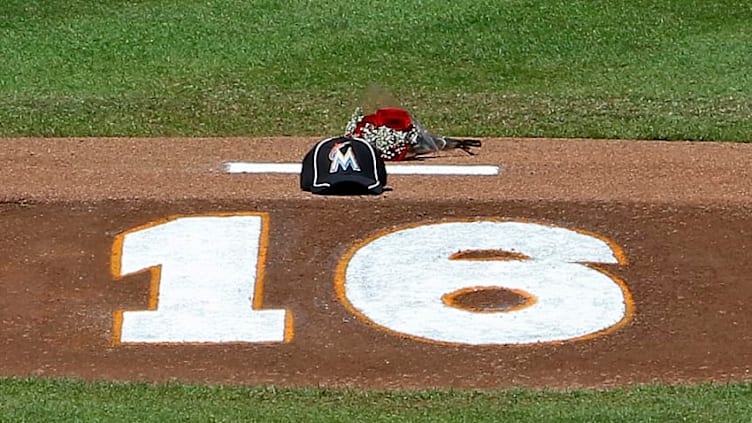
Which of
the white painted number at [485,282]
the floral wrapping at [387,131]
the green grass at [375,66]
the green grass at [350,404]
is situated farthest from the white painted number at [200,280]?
the green grass at [375,66]

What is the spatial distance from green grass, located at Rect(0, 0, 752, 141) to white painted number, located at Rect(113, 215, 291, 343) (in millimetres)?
2936

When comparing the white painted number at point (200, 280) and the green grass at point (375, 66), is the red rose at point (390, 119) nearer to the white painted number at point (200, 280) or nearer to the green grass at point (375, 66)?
the green grass at point (375, 66)

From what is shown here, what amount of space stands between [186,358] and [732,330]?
3.02m

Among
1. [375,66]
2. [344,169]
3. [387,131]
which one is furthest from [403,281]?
[375,66]

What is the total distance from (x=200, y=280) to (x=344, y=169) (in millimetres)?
1400

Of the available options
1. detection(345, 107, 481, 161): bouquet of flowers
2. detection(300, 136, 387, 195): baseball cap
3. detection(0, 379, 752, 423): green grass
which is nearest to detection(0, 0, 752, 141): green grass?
detection(345, 107, 481, 161): bouquet of flowers

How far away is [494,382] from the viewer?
755cm

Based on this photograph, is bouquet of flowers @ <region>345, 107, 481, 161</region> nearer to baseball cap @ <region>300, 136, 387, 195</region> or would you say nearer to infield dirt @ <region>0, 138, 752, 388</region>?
infield dirt @ <region>0, 138, 752, 388</region>

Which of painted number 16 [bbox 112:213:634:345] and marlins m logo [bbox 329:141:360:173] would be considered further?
marlins m logo [bbox 329:141:360:173]

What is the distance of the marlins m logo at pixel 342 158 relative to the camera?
960cm

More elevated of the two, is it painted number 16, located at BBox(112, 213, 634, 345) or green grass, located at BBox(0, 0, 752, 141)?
green grass, located at BBox(0, 0, 752, 141)

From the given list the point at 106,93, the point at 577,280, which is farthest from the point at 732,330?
the point at 106,93

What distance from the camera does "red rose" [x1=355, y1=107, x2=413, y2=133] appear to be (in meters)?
10.6

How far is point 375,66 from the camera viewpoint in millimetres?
13711
